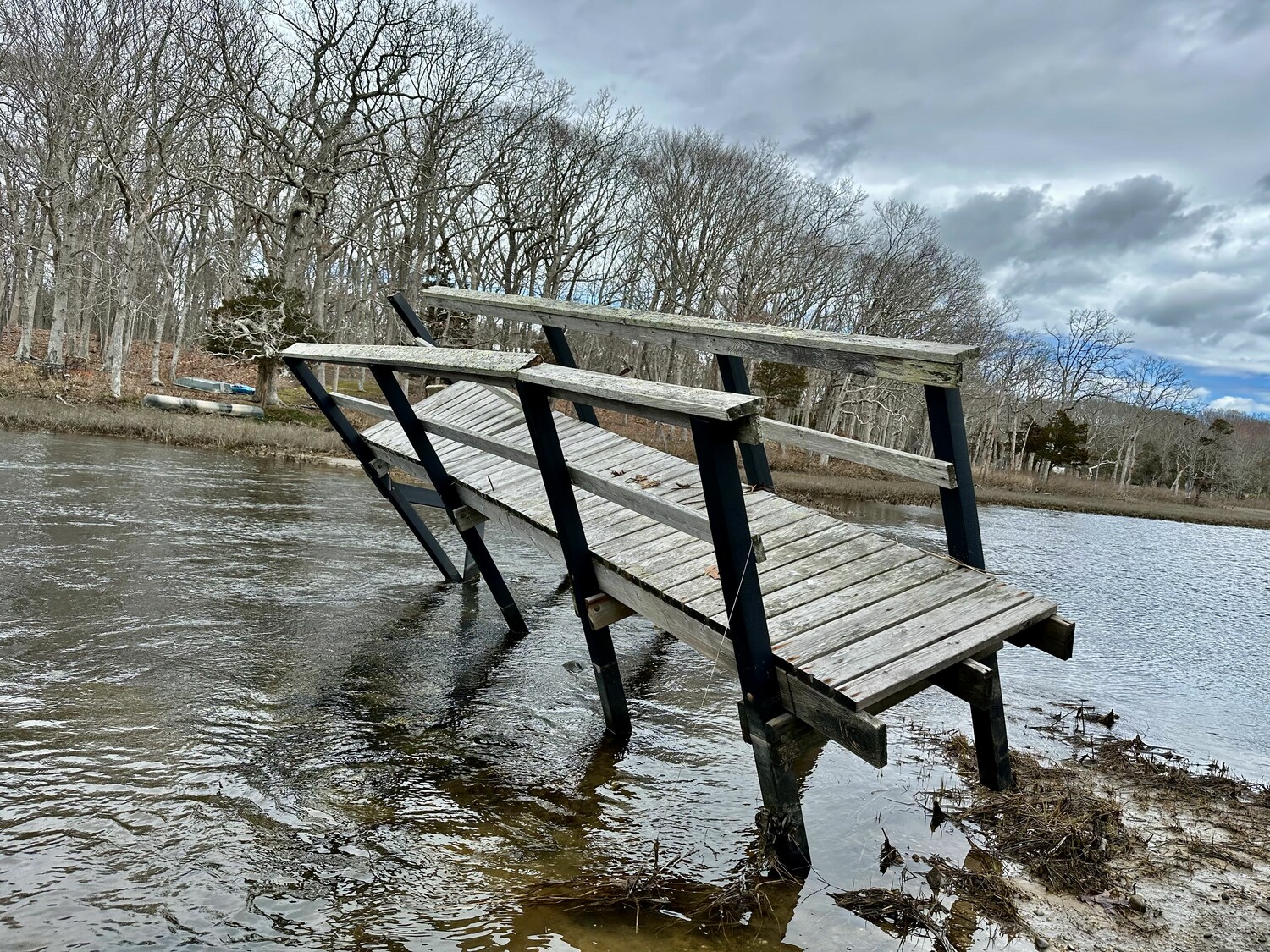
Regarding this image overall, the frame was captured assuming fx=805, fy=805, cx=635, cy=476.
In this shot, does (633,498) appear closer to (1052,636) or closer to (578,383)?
(578,383)

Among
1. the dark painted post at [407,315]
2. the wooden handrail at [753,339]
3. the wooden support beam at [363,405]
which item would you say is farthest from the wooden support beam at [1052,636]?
the wooden support beam at [363,405]

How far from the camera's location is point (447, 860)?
2799 millimetres

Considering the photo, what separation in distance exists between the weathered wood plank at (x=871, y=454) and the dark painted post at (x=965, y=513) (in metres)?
0.07

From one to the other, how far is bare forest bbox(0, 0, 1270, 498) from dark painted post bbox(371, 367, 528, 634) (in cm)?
1867

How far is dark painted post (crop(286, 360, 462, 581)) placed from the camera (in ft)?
19.8

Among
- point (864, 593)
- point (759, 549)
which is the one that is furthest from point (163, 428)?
point (759, 549)

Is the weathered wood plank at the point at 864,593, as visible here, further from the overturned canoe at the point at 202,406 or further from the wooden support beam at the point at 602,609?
the overturned canoe at the point at 202,406

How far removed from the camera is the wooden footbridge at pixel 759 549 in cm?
260

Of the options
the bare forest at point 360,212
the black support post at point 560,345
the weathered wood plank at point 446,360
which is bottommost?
the weathered wood plank at point 446,360

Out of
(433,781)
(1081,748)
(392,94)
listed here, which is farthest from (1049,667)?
(392,94)

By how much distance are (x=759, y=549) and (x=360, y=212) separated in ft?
106

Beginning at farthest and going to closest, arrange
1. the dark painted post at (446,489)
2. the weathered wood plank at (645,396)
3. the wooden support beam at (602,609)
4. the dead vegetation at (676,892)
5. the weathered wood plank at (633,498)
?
the dark painted post at (446,489)
the wooden support beam at (602,609)
the weathered wood plank at (633,498)
the dead vegetation at (676,892)
the weathered wood plank at (645,396)

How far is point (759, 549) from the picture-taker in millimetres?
2512

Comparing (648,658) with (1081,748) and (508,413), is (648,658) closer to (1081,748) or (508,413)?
(508,413)
